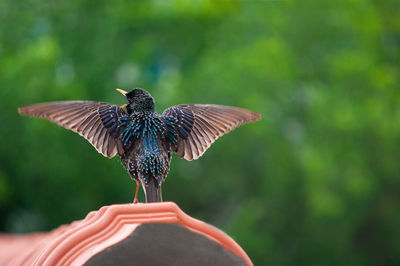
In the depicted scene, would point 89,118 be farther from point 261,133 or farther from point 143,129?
point 261,133

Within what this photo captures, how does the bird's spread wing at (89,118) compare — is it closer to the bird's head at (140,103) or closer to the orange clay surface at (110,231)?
the bird's head at (140,103)

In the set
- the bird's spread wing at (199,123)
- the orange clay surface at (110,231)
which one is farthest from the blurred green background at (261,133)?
the orange clay surface at (110,231)

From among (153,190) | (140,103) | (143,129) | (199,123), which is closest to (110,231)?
(153,190)

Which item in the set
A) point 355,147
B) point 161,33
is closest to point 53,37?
point 161,33

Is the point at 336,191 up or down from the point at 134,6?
down

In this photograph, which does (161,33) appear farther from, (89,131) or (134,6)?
(89,131)

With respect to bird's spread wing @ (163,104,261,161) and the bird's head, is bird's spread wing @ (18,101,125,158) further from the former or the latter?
bird's spread wing @ (163,104,261,161)
